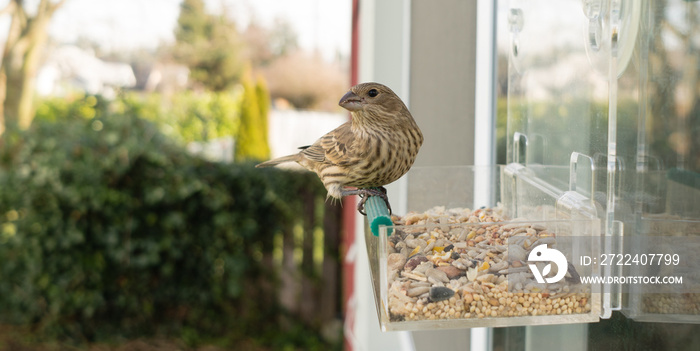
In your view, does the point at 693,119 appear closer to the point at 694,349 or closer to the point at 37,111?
the point at 694,349

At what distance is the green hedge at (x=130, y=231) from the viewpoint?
213 inches

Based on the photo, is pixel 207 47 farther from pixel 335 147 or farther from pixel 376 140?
pixel 376 140

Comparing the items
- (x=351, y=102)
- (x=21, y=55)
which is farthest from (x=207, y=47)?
(x=351, y=102)

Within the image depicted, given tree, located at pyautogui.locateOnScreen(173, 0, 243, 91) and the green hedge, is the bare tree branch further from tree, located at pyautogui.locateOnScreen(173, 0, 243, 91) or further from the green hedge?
the green hedge

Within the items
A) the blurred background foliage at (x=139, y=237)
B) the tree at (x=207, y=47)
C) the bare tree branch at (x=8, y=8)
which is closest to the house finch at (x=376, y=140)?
the blurred background foliage at (x=139, y=237)

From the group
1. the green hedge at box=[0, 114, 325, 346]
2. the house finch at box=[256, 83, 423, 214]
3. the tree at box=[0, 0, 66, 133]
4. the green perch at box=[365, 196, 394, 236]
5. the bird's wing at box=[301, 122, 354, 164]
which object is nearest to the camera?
the green perch at box=[365, 196, 394, 236]

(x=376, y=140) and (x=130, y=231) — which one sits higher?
(x=376, y=140)

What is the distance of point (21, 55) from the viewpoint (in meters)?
11.9

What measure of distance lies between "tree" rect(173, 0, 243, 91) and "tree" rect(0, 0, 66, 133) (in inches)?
303

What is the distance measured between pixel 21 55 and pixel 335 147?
39.5ft

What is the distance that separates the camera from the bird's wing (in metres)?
1.50

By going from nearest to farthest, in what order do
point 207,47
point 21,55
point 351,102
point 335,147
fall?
1. point 351,102
2. point 335,147
3. point 21,55
4. point 207,47

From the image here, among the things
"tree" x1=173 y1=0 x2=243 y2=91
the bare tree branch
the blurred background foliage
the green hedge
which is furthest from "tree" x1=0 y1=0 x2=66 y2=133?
"tree" x1=173 y1=0 x2=243 y2=91

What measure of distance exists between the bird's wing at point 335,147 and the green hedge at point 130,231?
161 inches
